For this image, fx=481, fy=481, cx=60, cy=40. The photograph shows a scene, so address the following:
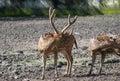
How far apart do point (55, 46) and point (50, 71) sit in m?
1.82

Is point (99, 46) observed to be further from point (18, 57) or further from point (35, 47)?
point (35, 47)

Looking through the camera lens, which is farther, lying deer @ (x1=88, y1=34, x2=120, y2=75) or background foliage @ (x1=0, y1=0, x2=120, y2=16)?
background foliage @ (x1=0, y1=0, x2=120, y2=16)

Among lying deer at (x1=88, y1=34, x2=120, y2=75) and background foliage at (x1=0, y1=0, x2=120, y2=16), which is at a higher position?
lying deer at (x1=88, y1=34, x2=120, y2=75)

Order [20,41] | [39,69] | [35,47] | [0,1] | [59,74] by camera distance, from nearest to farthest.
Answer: [59,74], [39,69], [35,47], [20,41], [0,1]

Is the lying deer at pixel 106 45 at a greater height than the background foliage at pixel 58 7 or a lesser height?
greater

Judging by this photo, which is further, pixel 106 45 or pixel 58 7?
pixel 58 7

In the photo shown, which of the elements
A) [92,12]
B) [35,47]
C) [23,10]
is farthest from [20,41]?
Answer: [92,12]

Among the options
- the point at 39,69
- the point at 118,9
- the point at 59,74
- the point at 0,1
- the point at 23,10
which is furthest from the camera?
the point at 118,9

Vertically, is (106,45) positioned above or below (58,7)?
above

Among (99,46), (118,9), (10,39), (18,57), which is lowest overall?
(118,9)

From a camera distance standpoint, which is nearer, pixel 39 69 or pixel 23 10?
pixel 39 69

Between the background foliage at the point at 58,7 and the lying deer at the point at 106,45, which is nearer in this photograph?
the lying deer at the point at 106,45

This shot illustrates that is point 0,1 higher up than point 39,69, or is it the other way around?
point 39,69

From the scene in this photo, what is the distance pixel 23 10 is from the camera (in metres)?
67.1
